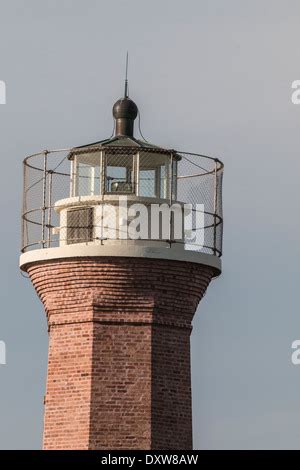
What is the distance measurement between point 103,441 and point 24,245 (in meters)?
4.07

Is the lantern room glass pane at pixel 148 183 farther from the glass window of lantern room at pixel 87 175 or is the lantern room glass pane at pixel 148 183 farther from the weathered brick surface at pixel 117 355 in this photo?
the weathered brick surface at pixel 117 355

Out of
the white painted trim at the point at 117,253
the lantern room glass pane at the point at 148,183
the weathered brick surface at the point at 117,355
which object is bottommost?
the weathered brick surface at the point at 117,355

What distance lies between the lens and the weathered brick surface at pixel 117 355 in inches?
5310

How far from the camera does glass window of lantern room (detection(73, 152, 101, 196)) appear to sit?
135750 mm

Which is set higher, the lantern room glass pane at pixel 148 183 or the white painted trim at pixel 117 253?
the lantern room glass pane at pixel 148 183

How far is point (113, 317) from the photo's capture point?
444ft

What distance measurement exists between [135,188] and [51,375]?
3696 millimetres

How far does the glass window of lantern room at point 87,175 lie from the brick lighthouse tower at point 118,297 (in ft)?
0.06

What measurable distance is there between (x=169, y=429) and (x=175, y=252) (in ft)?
10.5

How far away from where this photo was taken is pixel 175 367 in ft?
445

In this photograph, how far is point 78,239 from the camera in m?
136

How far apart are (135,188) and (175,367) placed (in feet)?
10.9

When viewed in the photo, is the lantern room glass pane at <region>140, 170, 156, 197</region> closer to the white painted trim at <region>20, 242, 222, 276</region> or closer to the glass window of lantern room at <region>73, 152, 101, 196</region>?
the glass window of lantern room at <region>73, 152, 101, 196</region>
